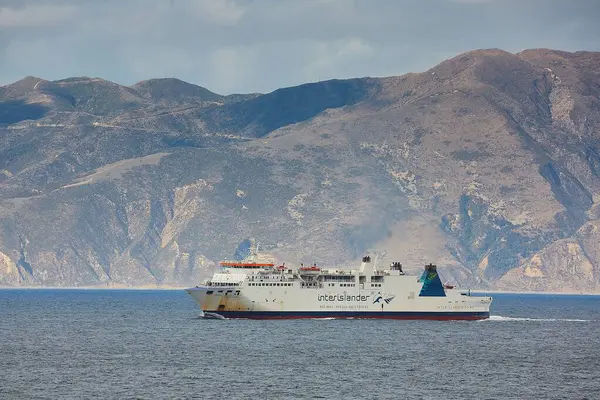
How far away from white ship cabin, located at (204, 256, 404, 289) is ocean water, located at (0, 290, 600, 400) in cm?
548

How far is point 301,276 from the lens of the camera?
19062 cm

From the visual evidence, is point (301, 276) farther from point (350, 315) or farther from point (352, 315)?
point (352, 315)

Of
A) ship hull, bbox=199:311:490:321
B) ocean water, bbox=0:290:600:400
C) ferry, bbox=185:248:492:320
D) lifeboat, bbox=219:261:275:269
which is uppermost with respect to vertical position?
lifeboat, bbox=219:261:275:269

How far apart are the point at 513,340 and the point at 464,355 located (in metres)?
23.3

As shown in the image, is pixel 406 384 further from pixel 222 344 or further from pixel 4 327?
pixel 4 327

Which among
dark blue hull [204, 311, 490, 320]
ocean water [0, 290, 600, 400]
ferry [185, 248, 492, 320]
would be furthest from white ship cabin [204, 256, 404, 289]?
ocean water [0, 290, 600, 400]

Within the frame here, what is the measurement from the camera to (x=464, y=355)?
148500 mm

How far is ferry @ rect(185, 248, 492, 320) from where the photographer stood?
188 metres

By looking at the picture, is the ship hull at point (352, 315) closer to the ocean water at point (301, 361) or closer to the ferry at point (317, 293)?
the ferry at point (317, 293)

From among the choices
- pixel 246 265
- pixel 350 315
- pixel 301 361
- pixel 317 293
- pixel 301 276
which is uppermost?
pixel 246 265

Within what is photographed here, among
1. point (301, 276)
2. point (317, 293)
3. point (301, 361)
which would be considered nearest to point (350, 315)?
point (317, 293)

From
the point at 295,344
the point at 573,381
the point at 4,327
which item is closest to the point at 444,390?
the point at 573,381

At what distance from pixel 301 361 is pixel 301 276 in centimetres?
5096

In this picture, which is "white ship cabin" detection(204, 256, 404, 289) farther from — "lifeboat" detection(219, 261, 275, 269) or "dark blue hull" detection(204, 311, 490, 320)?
"dark blue hull" detection(204, 311, 490, 320)
